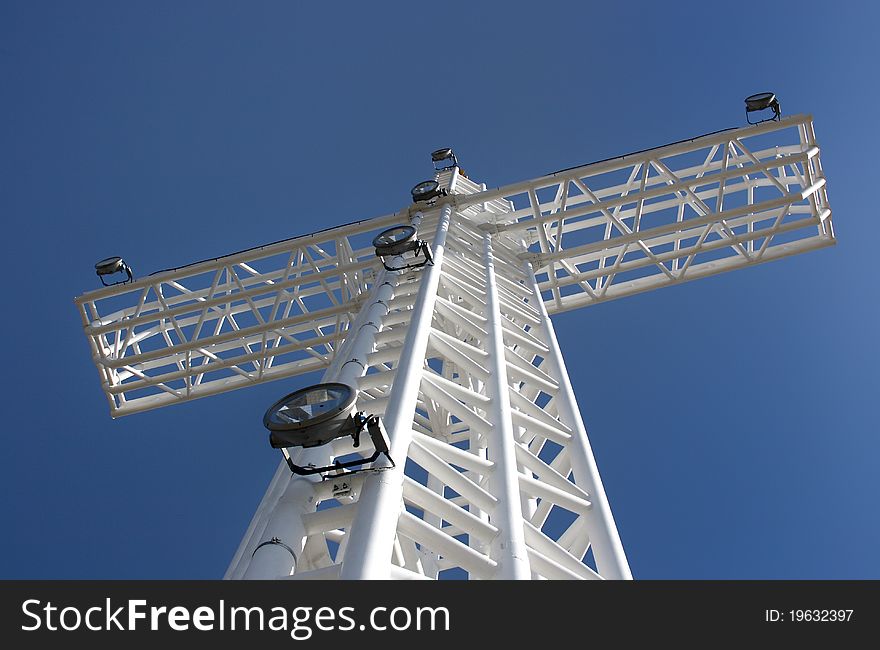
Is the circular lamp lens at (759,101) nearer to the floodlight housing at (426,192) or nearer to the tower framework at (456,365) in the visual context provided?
the tower framework at (456,365)

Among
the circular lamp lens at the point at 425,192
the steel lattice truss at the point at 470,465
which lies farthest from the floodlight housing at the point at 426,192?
the steel lattice truss at the point at 470,465

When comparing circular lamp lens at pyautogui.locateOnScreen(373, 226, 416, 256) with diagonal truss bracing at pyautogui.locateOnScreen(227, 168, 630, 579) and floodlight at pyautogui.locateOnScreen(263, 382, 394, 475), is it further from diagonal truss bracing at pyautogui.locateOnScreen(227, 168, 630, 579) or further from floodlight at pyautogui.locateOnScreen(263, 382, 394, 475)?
floodlight at pyautogui.locateOnScreen(263, 382, 394, 475)

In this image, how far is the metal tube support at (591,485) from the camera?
8.02 meters

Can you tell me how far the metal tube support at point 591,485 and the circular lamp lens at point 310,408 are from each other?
2571 millimetres

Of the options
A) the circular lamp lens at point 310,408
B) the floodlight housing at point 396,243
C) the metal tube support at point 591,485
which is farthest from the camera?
the floodlight housing at point 396,243

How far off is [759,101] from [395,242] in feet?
24.0

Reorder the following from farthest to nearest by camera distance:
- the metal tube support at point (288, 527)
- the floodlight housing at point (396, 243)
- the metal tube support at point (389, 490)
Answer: the floodlight housing at point (396, 243) → the metal tube support at point (288, 527) → the metal tube support at point (389, 490)

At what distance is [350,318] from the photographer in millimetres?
17703

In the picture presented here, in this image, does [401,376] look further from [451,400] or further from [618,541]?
[618,541]

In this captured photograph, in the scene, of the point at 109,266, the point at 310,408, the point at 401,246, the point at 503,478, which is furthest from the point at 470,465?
the point at 109,266

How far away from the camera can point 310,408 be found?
734 centimetres

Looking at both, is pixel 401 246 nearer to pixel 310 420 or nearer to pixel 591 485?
pixel 591 485

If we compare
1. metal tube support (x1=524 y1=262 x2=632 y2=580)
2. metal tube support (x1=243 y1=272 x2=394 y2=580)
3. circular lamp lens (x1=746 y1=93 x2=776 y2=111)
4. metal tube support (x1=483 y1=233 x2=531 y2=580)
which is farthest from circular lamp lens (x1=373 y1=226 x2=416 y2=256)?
circular lamp lens (x1=746 y1=93 x2=776 y2=111)
